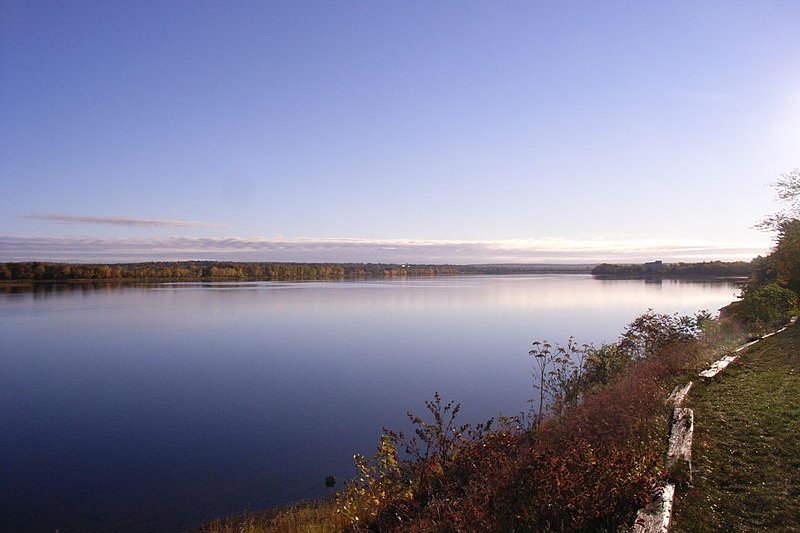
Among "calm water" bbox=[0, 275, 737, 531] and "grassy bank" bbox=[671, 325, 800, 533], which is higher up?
"grassy bank" bbox=[671, 325, 800, 533]

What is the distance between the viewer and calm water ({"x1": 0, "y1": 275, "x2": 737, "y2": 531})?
8938 millimetres

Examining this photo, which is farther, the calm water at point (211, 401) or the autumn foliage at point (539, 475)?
the calm water at point (211, 401)

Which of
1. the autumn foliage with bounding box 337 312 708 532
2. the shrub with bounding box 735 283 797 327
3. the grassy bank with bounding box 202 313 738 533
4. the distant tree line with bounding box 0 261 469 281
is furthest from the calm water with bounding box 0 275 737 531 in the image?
the distant tree line with bounding box 0 261 469 281

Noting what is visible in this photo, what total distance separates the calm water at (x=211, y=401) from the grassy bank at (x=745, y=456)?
17.8ft

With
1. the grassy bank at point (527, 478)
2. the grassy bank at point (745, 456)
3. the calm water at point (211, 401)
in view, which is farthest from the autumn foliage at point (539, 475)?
the calm water at point (211, 401)

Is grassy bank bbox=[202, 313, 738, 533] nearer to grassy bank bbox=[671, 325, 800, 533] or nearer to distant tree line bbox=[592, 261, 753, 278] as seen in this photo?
grassy bank bbox=[671, 325, 800, 533]

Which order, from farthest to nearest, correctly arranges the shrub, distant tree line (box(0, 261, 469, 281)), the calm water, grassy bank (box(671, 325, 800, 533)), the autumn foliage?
distant tree line (box(0, 261, 469, 281))
the shrub
the calm water
the autumn foliage
grassy bank (box(671, 325, 800, 533))

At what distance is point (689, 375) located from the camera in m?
10.5

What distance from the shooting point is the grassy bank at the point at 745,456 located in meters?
4.75

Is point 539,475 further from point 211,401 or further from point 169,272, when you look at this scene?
point 169,272

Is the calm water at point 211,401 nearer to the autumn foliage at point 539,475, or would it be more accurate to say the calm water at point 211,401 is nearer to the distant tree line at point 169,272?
the autumn foliage at point 539,475

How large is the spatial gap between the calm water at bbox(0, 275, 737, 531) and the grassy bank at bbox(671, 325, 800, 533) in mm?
5415

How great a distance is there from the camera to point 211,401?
14.5 m

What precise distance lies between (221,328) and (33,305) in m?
25.1
